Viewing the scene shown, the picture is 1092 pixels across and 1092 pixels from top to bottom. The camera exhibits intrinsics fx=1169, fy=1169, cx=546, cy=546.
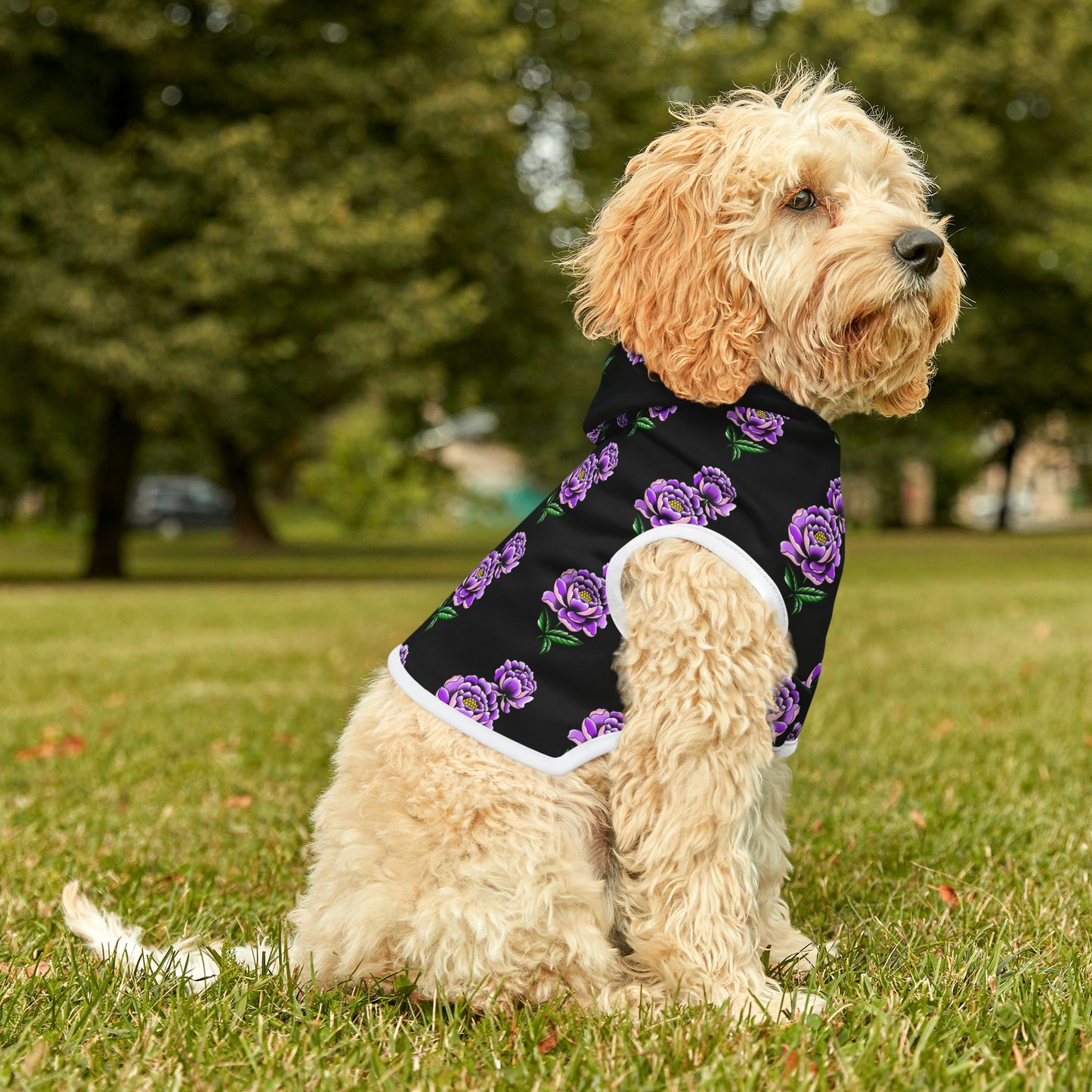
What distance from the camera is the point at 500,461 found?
254ft

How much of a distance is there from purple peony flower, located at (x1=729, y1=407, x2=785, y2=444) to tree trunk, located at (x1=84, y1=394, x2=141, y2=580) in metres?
19.1

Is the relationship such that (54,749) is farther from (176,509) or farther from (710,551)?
(176,509)

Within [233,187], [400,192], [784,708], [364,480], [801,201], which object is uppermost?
[400,192]

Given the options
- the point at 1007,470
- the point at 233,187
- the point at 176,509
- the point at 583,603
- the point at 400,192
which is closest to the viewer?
the point at 583,603

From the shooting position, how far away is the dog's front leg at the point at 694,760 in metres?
2.73

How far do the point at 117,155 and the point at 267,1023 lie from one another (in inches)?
659

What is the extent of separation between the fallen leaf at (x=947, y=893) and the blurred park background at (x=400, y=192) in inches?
501

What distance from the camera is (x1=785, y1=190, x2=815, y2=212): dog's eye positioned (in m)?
2.90

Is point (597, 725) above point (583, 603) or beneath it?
beneath

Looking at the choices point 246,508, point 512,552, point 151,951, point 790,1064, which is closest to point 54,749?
point 151,951

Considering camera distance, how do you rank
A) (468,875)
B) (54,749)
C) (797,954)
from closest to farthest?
(468,875)
(797,954)
(54,749)

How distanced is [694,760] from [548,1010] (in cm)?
68

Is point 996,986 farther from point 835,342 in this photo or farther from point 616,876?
point 835,342

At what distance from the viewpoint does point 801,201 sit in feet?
9.57
